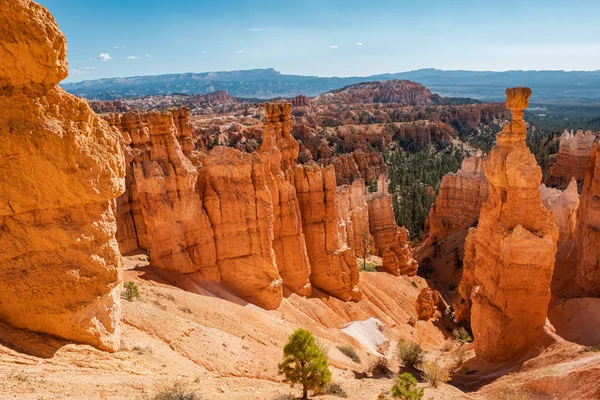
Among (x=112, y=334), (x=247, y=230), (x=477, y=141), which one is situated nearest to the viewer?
(x=112, y=334)

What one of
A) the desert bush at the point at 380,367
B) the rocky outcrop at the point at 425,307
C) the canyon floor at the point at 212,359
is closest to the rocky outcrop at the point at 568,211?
the rocky outcrop at the point at 425,307

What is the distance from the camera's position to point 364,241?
124 feet

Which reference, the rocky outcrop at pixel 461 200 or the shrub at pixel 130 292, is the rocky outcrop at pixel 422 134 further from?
the shrub at pixel 130 292

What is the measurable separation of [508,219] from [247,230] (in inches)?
446

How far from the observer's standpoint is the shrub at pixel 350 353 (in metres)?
A: 16.5

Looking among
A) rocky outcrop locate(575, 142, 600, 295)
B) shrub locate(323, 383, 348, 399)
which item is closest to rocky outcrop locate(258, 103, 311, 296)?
shrub locate(323, 383, 348, 399)

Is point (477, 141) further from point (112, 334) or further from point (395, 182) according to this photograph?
point (112, 334)

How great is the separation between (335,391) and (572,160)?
46.1 meters

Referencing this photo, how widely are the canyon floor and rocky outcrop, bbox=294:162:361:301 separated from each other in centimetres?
253

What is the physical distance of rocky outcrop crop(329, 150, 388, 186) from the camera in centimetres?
7038

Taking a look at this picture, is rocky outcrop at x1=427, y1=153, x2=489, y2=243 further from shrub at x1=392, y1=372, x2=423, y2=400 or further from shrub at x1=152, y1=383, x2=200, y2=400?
shrub at x1=152, y1=383, x2=200, y2=400

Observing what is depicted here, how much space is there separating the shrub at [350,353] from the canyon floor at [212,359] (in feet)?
0.88

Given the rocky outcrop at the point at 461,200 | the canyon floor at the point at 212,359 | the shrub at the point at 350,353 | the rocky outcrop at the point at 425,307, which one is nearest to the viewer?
the canyon floor at the point at 212,359

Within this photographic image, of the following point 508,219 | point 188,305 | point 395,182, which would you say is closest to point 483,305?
point 508,219
